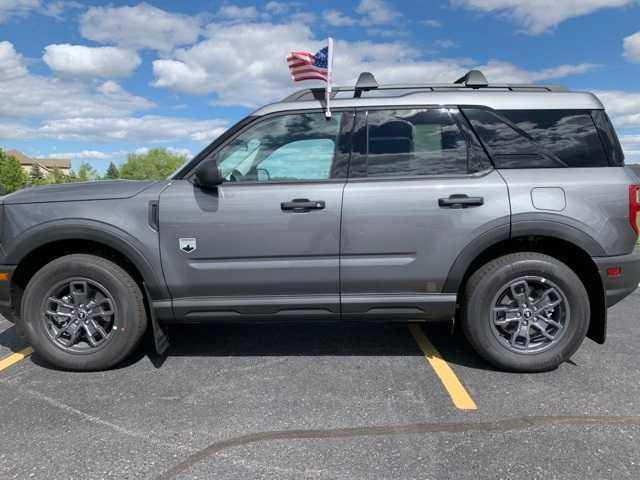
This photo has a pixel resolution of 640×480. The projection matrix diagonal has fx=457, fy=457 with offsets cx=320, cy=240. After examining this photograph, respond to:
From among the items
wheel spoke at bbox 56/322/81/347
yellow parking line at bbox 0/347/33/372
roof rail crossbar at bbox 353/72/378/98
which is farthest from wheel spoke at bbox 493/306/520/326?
yellow parking line at bbox 0/347/33/372

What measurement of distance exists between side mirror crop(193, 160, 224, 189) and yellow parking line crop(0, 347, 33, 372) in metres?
2.16

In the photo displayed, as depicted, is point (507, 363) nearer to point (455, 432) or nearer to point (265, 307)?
point (455, 432)

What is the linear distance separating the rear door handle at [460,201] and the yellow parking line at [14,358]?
11.4 ft

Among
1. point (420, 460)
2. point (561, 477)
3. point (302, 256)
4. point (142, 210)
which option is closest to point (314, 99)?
point (302, 256)

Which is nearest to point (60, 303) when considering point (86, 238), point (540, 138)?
point (86, 238)

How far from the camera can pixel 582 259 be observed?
3.22 metres

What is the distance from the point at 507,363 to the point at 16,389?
3405 millimetres

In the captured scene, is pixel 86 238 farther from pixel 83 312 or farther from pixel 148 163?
pixel 148 163

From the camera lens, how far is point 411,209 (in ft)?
10.2

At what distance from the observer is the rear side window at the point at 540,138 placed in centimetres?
318

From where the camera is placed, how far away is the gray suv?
3105 mm

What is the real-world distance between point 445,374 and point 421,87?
211 centimetres

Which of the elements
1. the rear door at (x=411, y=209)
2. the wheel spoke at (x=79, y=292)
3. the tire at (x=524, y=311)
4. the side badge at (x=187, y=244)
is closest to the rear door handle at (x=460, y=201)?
the rear door at (x=411, y=209)

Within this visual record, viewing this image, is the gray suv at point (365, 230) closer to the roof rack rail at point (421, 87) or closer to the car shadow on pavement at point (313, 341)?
the roof rack rail at point (421, 87)
